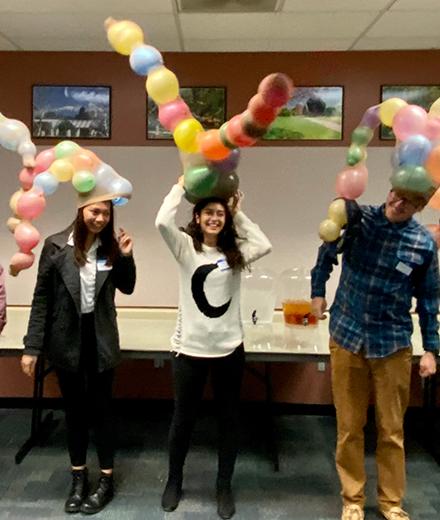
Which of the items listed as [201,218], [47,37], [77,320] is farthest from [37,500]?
[47,37]

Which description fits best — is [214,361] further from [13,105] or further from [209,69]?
[13,105]

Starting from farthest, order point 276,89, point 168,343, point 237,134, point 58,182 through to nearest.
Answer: point 168,343, point 58,182, point 237,134, point 276,89

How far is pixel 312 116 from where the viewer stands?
142 inches

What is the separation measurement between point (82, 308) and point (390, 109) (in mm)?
1441

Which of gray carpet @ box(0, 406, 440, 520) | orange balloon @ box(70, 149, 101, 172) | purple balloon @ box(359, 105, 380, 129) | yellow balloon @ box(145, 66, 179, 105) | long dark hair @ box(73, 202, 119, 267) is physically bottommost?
gray carpet @ box(0, 406, 440, 520)

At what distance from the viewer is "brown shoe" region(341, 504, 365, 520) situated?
2398 mm

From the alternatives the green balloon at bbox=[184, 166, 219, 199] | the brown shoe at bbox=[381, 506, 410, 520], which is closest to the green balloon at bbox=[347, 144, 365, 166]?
the green balloon at bbox=[184, 166, 219, 199]

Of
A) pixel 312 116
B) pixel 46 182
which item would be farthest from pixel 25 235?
pixel 312 116

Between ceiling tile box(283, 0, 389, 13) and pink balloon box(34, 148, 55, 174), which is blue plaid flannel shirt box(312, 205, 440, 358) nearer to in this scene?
ceiling tile box(283, 0, 389, 13)

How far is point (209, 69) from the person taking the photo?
3.61 m

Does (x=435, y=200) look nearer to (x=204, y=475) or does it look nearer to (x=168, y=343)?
(x=168, y=343)

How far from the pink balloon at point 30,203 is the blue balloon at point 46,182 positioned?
0.12ft

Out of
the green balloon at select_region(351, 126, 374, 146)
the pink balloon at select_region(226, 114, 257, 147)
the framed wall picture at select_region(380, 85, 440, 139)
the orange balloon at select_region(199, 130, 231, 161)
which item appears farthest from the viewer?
the framed wall picture at select_region(380, 85, 440, 139)

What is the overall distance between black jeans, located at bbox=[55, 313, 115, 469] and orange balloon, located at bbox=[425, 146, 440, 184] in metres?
1.43
